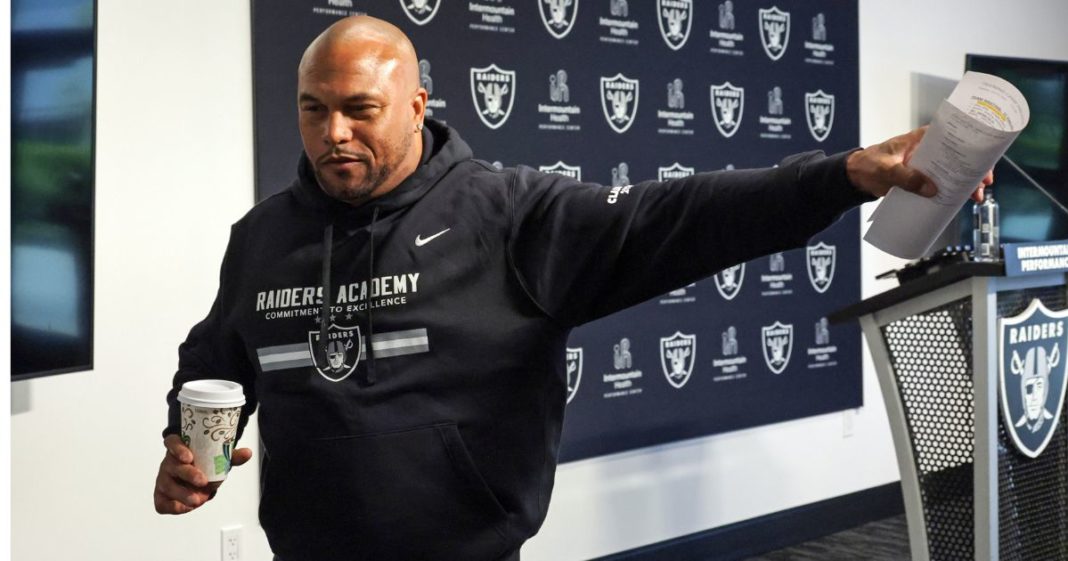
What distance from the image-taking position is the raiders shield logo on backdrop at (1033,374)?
2834 millimetres

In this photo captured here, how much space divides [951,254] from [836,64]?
5.82 feet

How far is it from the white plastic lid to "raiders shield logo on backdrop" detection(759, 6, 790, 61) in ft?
10.4

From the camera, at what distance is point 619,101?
3799mm

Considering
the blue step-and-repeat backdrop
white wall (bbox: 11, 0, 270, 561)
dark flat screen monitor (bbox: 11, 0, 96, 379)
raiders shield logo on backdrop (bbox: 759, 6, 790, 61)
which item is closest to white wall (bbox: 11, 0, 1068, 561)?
white wall (bbox: 11, 0, 270, 561)

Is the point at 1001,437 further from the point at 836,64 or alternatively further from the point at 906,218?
the point at 836,64

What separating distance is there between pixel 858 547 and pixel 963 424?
1.62 m

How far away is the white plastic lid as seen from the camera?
5.18 ft

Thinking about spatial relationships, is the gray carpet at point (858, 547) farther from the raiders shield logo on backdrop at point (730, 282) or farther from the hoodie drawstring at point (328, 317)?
the hoodie drawstring at point (328, 317)

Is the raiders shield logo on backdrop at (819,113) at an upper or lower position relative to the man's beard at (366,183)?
upper

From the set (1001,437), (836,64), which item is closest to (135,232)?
(1001,437)

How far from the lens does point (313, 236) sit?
1866mm

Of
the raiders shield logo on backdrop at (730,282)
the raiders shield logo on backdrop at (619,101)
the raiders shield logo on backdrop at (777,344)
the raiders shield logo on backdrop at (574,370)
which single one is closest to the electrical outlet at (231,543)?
the raiders shield logo on backdrop at (574,370)

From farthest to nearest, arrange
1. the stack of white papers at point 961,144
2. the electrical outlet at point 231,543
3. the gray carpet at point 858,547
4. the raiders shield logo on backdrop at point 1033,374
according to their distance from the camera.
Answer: the gray carpet at point 858,547, the electrical outlet at point 231,543, the raiders shield logo on backdrop at point 1033,374, the stack of white papers at point 961,144

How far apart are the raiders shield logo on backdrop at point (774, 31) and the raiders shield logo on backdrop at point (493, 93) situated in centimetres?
127
